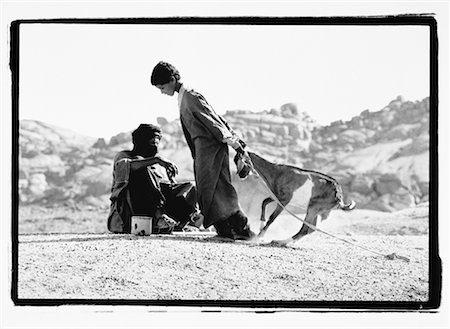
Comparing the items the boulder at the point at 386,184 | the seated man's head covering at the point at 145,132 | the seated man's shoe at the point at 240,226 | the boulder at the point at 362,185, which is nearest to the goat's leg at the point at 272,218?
the seated man's shoe at the point at 240,226

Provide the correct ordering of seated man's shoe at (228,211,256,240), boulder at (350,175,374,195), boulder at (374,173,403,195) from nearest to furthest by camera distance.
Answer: seated man's shoe at (228,211,256,240)
boulder at (374,173,403,195)
boulder at (350,175,374,195)

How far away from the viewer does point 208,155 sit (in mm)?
7492

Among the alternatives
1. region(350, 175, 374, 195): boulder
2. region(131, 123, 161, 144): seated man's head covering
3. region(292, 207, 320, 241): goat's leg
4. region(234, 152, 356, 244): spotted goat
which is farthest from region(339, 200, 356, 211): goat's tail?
region(350, 175, 374, 195): boulder

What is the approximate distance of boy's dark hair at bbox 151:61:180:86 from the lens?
755cm

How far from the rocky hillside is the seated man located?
0.94 meters

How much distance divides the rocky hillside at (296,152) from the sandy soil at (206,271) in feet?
3.47

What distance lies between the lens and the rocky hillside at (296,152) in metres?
8.76

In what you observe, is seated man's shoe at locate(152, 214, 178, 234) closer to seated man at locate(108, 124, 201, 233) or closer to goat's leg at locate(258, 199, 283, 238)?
seated man at locate(108, 124, 201, 233)

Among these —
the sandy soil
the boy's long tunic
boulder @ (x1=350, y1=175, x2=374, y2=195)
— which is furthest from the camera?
boulder @ (x1=350, y1=175, x2=374, y2=195)

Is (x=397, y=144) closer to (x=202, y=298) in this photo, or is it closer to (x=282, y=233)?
(x=282, y=233)

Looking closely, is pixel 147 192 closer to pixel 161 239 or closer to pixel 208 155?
pixel 161 239

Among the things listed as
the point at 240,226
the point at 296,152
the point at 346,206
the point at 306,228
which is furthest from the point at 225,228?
the point at 296,152

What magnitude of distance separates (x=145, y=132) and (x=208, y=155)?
22.2 inches

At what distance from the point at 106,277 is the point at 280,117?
302 cm
